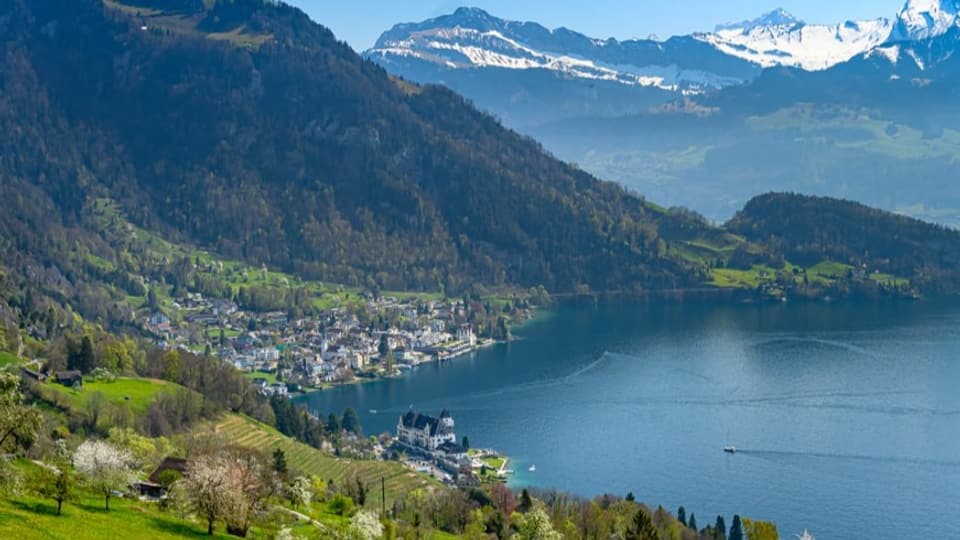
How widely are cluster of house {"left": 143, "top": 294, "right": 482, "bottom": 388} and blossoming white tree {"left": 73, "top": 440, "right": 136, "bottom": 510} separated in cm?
8780

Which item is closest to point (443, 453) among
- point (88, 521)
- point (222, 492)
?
point (222, 492)

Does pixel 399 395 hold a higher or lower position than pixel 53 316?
lower

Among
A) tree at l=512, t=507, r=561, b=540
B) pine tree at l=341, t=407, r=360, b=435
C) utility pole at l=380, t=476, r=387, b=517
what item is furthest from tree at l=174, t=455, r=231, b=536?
pine tree at l=341, t=407, r=360, b=435

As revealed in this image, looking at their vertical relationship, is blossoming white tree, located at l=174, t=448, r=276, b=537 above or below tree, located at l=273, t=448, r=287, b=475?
above

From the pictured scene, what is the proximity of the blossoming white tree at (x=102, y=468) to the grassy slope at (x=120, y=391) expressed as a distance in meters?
38.1

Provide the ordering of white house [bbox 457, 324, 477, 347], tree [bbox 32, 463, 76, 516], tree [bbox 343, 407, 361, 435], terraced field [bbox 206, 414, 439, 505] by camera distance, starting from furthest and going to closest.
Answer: white house [bbox 457, 324, 477, 347] < tree [bbox 343, 407, 361, 435] < terraced field [bbox 206, 414, 439, 505] < tree [bbox 32, 463, 76, 516]

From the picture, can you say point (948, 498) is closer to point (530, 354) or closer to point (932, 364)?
point (932, 364)

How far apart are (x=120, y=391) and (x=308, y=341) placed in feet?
249

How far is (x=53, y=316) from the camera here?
138500 mm

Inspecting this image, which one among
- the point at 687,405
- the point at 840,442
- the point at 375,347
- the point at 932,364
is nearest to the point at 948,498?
the point at 840,442

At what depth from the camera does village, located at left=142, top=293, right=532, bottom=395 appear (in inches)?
6319

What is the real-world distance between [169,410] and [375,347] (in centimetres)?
7725

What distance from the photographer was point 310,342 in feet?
584

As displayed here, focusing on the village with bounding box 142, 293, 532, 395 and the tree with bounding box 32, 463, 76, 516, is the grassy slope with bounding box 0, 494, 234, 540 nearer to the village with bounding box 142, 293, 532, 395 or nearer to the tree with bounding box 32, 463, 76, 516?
the tree with bounding box 32, 463, 76, 516
